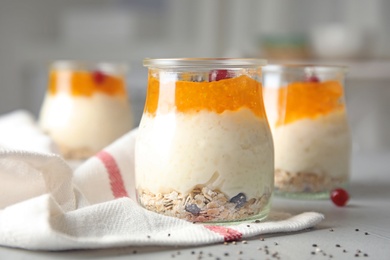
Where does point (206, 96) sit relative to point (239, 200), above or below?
above

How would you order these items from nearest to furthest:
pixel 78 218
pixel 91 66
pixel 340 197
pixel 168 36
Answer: pixel 78 218, pixel 340 197, pixel 91 66, pixel 168 36

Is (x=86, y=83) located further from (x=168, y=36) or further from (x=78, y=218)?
(x=168, y=36)

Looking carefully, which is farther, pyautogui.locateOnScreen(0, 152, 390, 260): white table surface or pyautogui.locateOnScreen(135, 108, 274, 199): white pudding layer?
pyautogui.locateOnScreen(135, 108, 274, 199): white pudding layer

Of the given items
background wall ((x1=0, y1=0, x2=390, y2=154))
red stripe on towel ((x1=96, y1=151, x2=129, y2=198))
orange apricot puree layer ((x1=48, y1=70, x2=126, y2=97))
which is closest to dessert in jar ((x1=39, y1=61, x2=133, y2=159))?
orange apricot puree layer ((x1=48, y1=70, x2=126, y2=97))

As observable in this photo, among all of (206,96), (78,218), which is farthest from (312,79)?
(78,218)

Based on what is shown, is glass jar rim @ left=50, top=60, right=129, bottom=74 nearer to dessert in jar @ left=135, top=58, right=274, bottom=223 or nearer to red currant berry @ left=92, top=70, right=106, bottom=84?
red currant berry @ left=92, top=70, right=106, bottom=84

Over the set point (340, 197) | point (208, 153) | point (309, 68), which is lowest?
point (340, 197)
